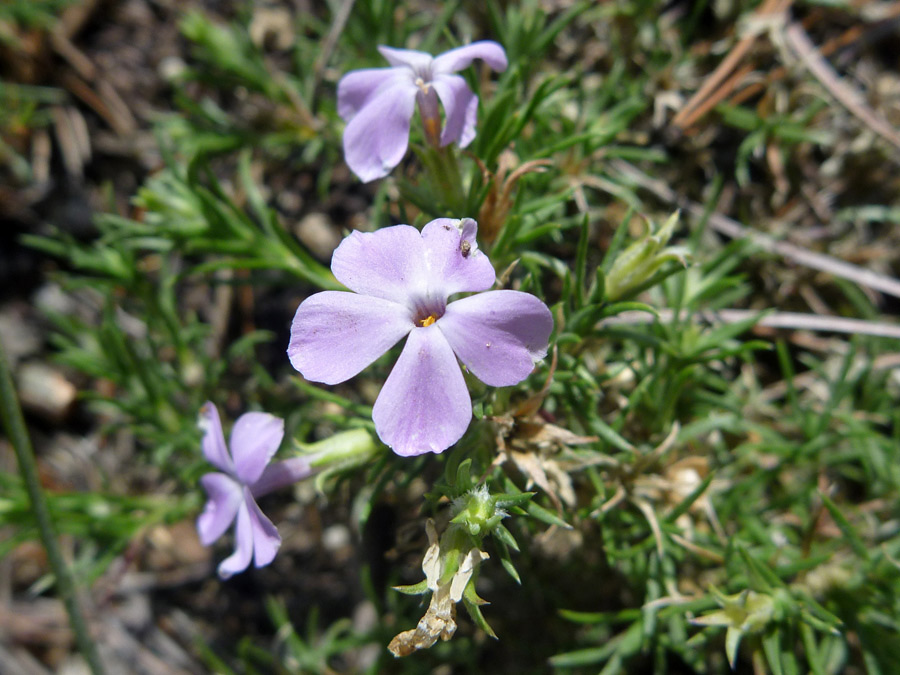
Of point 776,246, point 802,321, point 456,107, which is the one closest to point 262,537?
point 456,107

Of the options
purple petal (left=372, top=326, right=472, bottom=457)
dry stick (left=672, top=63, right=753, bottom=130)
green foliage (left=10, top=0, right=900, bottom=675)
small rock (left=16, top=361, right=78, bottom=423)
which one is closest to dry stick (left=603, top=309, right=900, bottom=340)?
green foliage (left=10, top=0, right=900, bottom=675)

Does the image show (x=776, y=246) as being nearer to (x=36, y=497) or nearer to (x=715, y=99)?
(x=715, y=99)

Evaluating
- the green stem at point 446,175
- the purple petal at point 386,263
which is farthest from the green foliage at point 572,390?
the purple petal at point 386,263

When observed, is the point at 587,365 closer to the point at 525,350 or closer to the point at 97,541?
the point at 525,350

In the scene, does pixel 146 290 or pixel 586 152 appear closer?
pixel 586 152

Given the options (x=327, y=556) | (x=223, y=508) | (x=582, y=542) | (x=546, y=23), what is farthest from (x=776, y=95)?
(x=327, y=556)

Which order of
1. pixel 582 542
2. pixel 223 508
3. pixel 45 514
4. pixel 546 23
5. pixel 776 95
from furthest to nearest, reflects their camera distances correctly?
pixel 546 23 < pixel 776 95 < pixel 582 542 < pixel 45 514 < pixel 223 508

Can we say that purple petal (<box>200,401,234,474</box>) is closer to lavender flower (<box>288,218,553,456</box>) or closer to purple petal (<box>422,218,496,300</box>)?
lavender flower (<box>288,218,553,456</box>)
